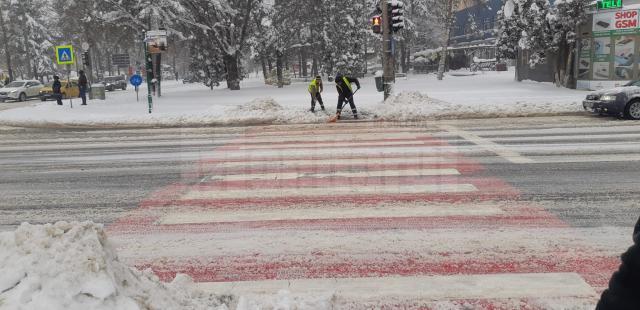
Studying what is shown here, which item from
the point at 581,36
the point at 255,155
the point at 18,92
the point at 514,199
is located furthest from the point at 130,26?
the point at 514,199

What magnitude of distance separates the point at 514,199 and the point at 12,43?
233 ft

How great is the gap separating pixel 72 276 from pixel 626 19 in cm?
2519

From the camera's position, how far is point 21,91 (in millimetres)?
35406

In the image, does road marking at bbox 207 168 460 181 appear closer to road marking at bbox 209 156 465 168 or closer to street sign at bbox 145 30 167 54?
road marking at bbox 209 156 465 168

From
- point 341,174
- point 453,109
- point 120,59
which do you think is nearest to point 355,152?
point 341,174

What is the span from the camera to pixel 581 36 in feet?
78.6

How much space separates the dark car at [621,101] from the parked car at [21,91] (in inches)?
1471

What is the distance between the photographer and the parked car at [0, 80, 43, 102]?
114ft

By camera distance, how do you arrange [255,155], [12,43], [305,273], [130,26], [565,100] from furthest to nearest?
[12,43]
[130,26]
[565,100]
[255,155]
[305,273]

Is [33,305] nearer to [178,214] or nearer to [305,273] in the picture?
[305,273]

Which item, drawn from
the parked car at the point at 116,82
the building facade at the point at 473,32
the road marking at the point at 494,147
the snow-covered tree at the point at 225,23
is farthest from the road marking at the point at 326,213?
the building facade at the point at 473,32

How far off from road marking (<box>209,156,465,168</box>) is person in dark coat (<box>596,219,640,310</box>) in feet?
23.3

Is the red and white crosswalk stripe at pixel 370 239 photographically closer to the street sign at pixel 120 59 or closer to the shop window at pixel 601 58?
the shop window at pixel 601 58

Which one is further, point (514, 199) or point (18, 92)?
point (18, 92)
